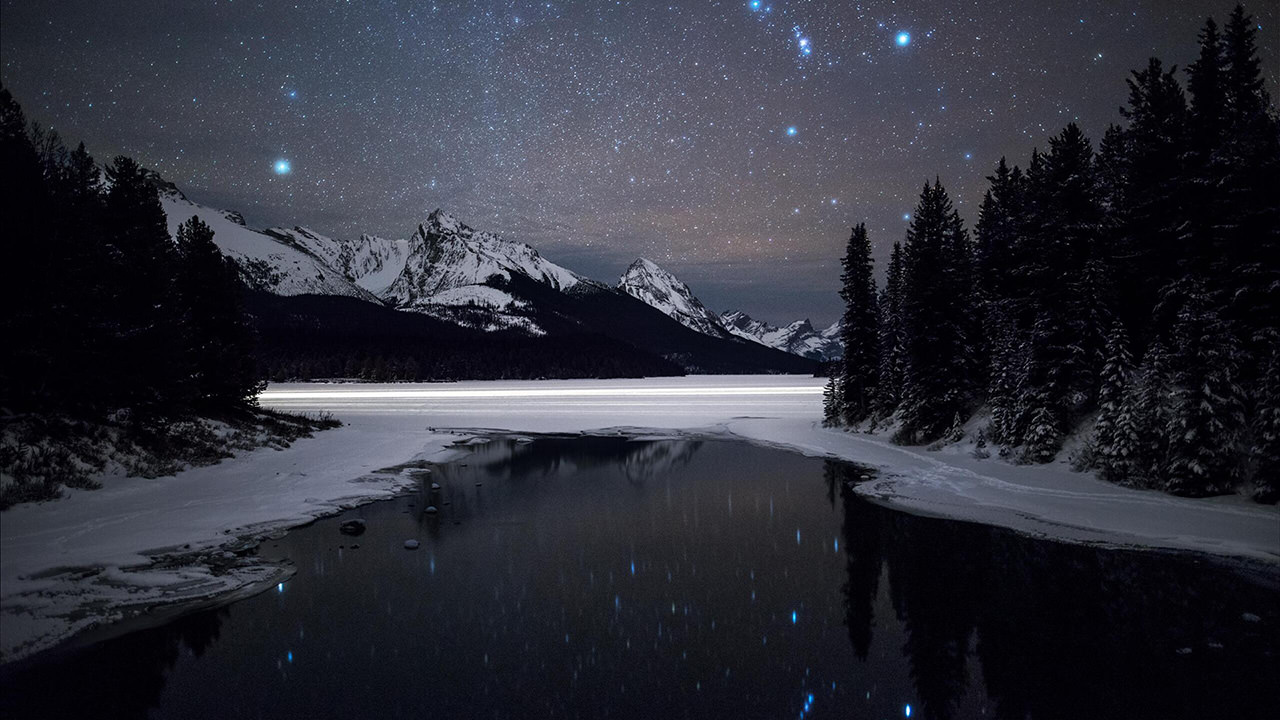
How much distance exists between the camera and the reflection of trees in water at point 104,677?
22.2ft

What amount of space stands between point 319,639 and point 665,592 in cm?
532

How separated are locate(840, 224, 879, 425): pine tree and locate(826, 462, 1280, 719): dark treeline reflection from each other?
29330 mm

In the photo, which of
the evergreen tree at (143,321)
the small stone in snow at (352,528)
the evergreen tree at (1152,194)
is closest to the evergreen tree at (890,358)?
the evergreen tree at (1152,194)

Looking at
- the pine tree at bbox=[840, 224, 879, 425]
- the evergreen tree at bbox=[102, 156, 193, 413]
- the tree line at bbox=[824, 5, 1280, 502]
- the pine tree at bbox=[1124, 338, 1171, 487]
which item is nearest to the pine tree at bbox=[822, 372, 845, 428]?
the pine tree at bbox=[840, 224, 879, 425]

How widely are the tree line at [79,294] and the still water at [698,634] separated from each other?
9.90 metres

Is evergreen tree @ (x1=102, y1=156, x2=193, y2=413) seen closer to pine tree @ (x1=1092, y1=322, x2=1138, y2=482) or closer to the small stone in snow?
the small stone in snow

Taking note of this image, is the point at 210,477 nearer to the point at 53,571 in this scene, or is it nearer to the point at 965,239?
the point at 53,571

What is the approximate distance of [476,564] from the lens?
1236 centimetres

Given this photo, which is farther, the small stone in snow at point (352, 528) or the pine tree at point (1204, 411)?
the pine tree at point (1204, 411)

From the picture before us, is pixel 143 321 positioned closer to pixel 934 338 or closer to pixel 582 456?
pixel 582 456

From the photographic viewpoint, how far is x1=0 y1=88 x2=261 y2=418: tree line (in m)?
16.7

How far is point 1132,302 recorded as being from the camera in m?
24.5

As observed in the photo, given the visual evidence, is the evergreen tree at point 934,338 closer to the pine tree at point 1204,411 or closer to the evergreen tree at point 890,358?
the evergreen tree at point 890,358

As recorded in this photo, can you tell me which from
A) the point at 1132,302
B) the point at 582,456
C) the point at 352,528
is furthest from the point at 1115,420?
the point at 352,528
